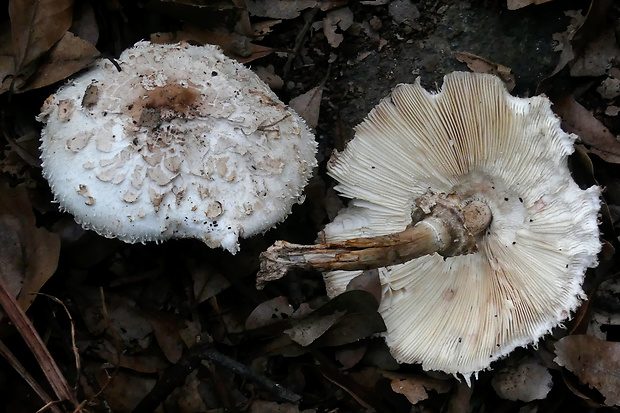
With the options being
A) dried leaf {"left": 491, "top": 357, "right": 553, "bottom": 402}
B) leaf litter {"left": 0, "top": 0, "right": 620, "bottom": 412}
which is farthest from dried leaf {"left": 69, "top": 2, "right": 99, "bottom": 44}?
dried leaf {"left": 491, "top": 357, "right": 553, "bottom": 402}

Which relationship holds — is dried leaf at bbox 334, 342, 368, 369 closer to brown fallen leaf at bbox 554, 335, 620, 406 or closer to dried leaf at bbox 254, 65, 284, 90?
brown fallen leaf at bbox 554, 335, 620, 406

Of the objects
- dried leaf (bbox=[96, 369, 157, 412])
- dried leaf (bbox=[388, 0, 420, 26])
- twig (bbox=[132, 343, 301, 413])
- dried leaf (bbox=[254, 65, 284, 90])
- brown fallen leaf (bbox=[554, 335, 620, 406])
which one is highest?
dried leaf (bbox=[388, 0, 420, 26])

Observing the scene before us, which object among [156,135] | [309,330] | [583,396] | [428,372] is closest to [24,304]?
[156,135]

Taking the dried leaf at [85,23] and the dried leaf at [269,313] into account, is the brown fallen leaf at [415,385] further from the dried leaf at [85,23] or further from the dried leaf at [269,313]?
the dried leaf at [85,23]

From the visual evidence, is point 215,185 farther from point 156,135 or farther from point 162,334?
point 162,334

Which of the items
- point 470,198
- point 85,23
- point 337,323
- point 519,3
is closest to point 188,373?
point 337,323

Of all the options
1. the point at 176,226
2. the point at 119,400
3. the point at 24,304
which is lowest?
the point at 119,400
